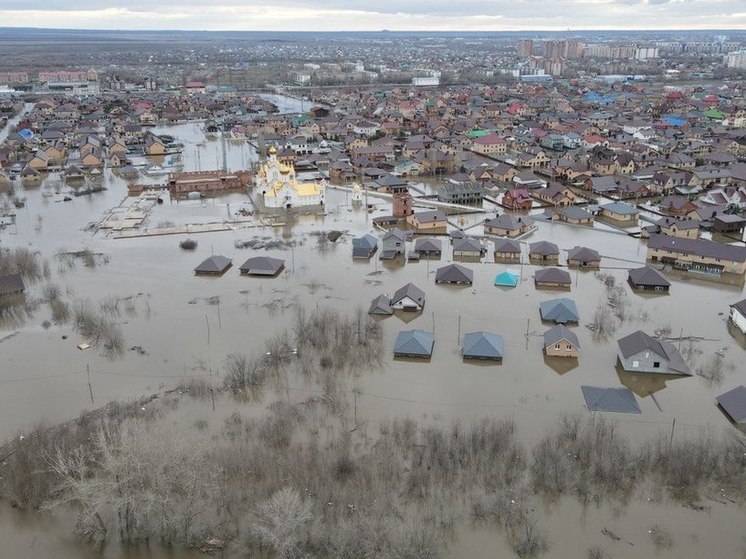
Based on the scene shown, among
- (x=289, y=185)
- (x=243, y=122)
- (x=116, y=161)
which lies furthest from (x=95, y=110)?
(x=289, y=185)

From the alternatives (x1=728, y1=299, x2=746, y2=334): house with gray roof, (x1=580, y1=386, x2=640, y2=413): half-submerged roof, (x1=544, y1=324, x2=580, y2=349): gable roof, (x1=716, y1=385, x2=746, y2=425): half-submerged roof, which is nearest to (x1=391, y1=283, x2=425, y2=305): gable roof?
(x1=544, y1=324, x2=580, y2=349): gable roof

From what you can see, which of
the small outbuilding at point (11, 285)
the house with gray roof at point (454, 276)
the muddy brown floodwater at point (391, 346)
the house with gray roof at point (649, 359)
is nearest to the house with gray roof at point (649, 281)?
the muddy brown floodwater at point (391, 346)

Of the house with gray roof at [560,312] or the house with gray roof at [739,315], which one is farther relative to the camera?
the house with gray roof at [560,312]

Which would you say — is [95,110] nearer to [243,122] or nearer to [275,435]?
[243,122]

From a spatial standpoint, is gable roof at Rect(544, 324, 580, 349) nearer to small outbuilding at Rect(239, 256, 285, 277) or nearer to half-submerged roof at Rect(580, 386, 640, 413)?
half-submerged roof at Rect(580, 386, 640, 413)

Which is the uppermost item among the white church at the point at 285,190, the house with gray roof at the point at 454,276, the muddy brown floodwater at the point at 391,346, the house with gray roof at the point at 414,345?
the white church at the point at 285,190

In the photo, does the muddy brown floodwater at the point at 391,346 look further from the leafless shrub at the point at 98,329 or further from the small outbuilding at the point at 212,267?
the small outbuilding at the point at 212,267

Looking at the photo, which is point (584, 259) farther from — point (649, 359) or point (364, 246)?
point (364, 246)
